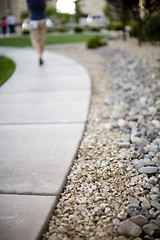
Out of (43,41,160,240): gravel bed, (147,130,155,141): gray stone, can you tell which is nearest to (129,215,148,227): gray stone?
(43,41,160,240): gravel bed

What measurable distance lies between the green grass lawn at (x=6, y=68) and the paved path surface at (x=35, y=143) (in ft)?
0.87

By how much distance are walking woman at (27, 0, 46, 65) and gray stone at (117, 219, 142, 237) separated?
17.3 ft

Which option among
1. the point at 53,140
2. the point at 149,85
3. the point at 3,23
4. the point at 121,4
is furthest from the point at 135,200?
the point at 3,23

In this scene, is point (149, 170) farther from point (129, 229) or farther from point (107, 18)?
point (107, 18)

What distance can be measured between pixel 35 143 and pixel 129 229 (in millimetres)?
1343

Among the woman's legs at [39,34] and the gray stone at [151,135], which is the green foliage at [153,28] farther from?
the gray stone at [151,135]

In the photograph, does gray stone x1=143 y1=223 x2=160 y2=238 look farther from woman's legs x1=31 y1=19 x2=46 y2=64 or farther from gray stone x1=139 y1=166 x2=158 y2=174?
woman's legs x1=31 y1=19 x2=46 y2=64

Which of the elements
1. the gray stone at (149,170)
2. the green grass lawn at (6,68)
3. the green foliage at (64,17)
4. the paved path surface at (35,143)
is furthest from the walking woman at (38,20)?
the green foliage at (64,17)

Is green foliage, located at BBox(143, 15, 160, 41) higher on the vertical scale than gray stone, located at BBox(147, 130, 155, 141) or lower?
higher

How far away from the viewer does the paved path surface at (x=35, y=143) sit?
1.56 metres

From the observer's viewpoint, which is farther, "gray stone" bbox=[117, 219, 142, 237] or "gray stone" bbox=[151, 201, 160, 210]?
"gray stone" bbox=[151, 201, 160, 210]

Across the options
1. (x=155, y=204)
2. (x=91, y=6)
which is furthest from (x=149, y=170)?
(x=91, y=6)

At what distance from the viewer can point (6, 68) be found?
600 cm

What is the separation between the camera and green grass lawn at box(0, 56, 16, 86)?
5199 millimetres
